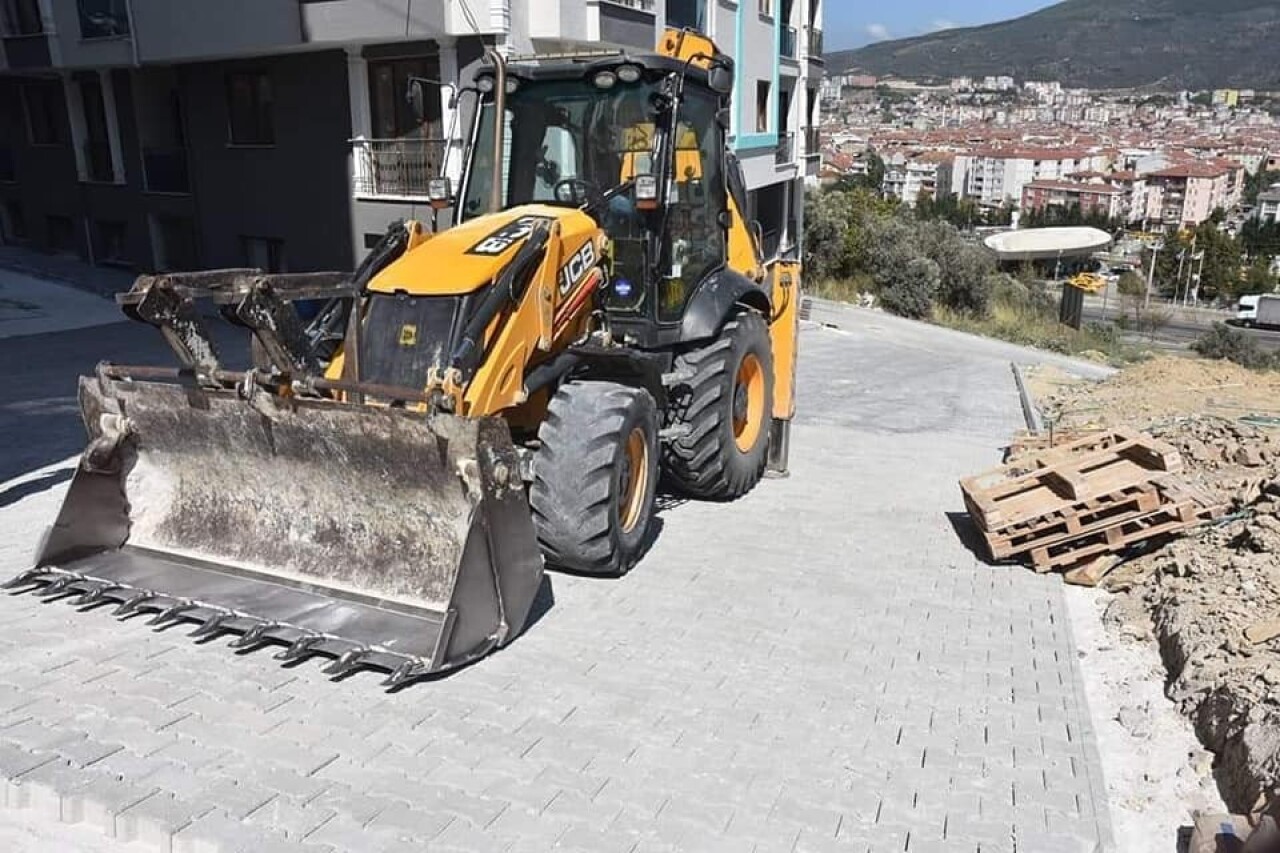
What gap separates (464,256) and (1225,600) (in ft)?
15.4

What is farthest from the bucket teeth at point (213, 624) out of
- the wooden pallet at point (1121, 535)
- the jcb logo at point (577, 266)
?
the wooden pallet at point (1121, 535)

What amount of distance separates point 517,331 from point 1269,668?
411 cm

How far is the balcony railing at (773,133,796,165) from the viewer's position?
27.7 metres

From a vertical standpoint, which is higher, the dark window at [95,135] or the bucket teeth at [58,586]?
the dark window at [95,135]

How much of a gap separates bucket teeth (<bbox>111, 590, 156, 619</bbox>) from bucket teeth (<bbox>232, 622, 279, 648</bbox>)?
2.14 feet

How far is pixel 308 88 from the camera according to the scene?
17.1m

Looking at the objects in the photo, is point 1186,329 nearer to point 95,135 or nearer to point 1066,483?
point 95,135

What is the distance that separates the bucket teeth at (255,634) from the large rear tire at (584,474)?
154 cm

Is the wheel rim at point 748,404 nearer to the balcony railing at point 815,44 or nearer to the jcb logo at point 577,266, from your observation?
the jcb logo at point 577,266

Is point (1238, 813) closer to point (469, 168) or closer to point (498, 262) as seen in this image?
point (498, 262)

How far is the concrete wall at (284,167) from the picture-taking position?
17.1 m

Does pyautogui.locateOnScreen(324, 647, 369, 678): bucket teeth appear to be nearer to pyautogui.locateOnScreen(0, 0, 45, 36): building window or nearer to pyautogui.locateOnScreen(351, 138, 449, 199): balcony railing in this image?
pyautogui.locateOnScreen(351, 138, 449, 199): balcony railing

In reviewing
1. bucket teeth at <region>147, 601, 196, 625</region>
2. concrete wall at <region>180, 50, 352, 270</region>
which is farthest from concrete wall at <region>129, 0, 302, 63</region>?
bucket teeth at <region>147, 601, 196, 625</region>

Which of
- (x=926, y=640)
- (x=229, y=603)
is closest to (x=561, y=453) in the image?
(x=229, y=603)
